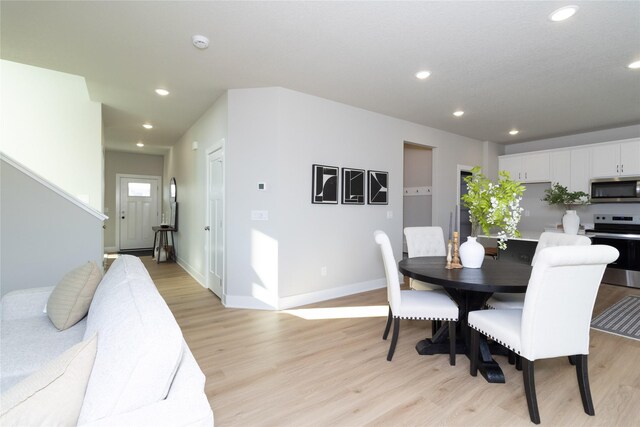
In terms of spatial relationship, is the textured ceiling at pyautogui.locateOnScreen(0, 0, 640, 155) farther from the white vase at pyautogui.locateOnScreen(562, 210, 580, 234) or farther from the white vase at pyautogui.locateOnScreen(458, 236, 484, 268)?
the white vase at pyautogui.locateOnScreen(458, 236, 484, 268)

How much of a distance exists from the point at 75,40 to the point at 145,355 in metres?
2.95

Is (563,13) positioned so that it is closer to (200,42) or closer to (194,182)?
(200,42)

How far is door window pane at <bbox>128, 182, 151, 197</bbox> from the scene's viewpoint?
7918mm

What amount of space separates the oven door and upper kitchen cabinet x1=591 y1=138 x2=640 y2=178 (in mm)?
1055

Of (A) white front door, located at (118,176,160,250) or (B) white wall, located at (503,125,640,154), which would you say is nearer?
(B) white wall, located at (503,125,640,154)

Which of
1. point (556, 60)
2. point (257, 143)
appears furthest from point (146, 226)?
point (556, 60)

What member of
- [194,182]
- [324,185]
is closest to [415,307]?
[324,185]

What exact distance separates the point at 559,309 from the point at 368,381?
48.7 inches

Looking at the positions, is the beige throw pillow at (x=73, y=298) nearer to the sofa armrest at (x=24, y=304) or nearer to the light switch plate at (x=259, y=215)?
the sofa armrest at (x=24, y=304)

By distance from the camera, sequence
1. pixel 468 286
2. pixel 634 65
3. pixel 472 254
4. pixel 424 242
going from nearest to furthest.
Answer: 1. pixel 468 286
2. pixel 472 254
3. pixel 634 65
4. pixel 424 242

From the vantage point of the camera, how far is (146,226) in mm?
8164

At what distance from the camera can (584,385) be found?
5.83ft

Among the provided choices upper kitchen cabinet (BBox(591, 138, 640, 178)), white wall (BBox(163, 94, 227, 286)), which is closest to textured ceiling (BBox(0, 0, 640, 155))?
white wall (BBox(163, 94, 227, 286))

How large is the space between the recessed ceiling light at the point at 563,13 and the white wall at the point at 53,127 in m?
5.11
